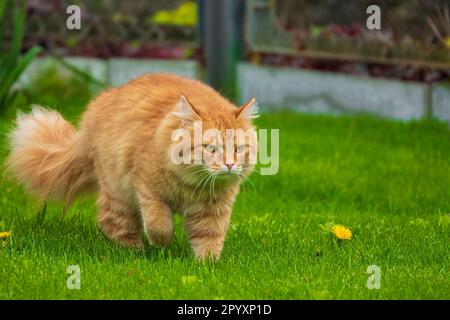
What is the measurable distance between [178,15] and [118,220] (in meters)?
5.16

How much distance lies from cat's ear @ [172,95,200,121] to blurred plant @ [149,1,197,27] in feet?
17.6

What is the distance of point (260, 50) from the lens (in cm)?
974

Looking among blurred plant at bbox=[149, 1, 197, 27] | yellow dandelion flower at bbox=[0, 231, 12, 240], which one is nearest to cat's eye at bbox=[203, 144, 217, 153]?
yellow dandelion flower at bbox=[0, 231, 12, 240]

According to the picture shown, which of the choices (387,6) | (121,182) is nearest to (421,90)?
(387,6)

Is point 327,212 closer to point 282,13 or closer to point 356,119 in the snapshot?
point 356,119

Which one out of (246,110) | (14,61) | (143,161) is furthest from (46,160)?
(14,61)

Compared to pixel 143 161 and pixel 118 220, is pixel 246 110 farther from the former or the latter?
pixel 118 220

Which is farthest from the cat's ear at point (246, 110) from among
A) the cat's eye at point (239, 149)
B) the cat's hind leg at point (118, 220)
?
the cat's hind leg at point (118, 220)

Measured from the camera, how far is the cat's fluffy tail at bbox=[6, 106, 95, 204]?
5.65 metres

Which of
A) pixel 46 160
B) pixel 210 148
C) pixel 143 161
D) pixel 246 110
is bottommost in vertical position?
pixel 46 160

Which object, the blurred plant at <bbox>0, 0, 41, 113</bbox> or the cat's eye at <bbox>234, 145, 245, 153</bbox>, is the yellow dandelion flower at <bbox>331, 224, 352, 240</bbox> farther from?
the blurred plant at <bbox>0, 0, 41, 113</bbox>

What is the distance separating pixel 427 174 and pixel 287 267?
2501 mm

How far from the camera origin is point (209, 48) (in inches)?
377

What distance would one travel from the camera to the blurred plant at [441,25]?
8399 mm
